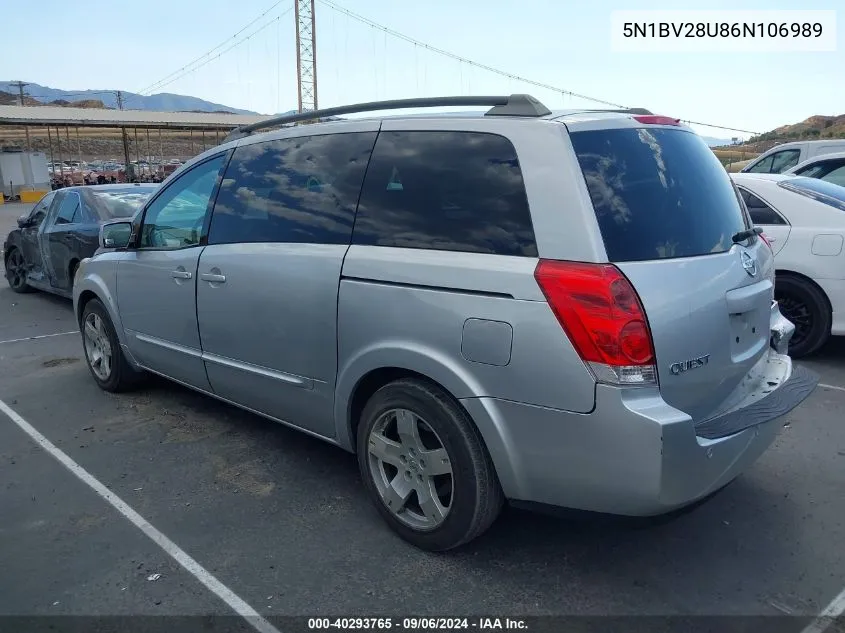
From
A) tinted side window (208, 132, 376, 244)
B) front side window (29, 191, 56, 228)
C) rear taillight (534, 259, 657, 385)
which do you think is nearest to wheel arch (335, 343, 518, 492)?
rear taillight (534, 259, 657, 385)

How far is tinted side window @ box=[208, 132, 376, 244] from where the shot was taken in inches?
134

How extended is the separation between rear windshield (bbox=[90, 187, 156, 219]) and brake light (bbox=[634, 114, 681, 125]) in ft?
21.5

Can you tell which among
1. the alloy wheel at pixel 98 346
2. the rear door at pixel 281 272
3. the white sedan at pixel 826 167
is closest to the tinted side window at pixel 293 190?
the rear door at pixel 281 272

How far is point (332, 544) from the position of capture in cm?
319

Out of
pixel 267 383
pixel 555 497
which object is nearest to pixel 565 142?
pixel 555 497

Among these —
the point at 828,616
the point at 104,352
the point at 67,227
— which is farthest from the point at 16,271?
the point at 828,616

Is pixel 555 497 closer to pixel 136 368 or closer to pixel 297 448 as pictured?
pixel 297 448

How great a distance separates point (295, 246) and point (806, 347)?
181 inches

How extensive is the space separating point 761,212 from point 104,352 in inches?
220

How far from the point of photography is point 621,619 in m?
2.64

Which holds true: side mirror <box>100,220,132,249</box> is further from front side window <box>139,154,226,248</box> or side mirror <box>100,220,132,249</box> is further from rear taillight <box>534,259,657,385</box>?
rear taillight <box>534,259,657,385</box>

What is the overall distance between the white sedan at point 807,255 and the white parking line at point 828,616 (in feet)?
11.8

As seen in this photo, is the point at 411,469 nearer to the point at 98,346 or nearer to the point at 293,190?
the point at 293,190

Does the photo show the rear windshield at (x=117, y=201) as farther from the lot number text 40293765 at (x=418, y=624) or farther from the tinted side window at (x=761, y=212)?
the lot number text 40293765 at (x=418, y=624)
